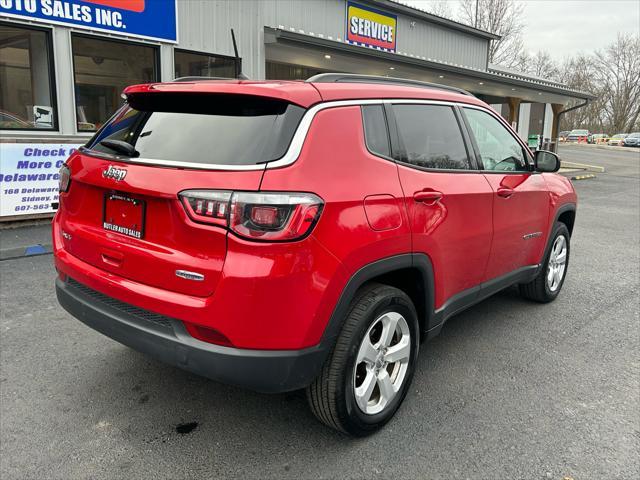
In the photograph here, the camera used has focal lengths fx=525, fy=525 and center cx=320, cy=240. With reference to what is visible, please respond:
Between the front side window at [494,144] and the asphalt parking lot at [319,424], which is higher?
the front side window at [494,144]

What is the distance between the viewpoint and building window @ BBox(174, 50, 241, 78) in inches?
374

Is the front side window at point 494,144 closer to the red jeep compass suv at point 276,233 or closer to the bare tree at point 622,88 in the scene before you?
the red jeep compass suv at point 276,233

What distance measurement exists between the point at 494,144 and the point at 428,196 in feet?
4.51

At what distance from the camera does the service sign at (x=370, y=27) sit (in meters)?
13.4

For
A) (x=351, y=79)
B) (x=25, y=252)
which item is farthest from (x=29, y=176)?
(x=351, y=79)

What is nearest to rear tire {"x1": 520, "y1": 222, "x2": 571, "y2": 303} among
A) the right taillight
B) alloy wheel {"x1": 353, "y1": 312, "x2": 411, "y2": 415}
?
alloy wheel {"x1": 353, "y1": 312, "x2": 411, "y2": 415}

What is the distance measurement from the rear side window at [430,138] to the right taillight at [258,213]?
872mm

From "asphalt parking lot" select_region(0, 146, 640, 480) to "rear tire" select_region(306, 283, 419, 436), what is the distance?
0.16m

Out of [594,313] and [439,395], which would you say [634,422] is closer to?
[439,395]

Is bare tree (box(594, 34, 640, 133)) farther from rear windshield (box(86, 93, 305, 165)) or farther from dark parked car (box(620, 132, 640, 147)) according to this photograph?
rear windshield (box(86, 93, 305, 165))

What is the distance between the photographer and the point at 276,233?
219 cm

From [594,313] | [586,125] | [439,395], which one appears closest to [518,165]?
[594,313]

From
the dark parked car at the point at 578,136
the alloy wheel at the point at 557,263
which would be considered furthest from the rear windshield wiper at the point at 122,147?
the dark parked car at the point at 578,136

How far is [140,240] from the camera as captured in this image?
2.46 m
